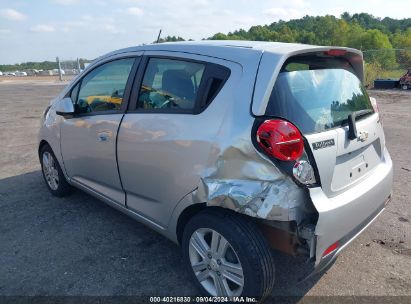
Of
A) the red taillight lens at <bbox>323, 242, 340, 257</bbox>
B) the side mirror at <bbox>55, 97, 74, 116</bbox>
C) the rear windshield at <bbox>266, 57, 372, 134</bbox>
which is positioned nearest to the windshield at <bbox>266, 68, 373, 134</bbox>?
the rear windshield at <bbox>266, 57, 372, 134</bbox>

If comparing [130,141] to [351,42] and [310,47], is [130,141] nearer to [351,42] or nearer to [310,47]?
[310,47]

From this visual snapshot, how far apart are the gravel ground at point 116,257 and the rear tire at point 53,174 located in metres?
0.11

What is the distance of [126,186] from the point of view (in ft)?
10.5

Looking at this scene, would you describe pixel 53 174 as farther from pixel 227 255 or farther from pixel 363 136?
pixel 363 136

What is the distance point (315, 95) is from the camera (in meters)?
2.47

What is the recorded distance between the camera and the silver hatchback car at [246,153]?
218cm

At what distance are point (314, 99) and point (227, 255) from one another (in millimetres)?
1215

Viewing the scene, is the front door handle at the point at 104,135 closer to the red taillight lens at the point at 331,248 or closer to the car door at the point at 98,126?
the car door at the point at 98,126

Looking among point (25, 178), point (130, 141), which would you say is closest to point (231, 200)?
point (130, 141)

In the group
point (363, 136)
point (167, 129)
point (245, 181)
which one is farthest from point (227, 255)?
point (363, 136)

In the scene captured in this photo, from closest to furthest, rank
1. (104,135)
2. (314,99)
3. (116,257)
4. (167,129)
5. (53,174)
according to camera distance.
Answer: (314,99) → (167,129) → (116,257) → (104,135) → (53,174)

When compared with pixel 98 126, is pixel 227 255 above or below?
below

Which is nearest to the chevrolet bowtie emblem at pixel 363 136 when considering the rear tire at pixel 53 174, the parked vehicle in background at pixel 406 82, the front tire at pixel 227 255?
the front tire at pixel 227 255

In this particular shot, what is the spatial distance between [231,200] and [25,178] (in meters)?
4.24
